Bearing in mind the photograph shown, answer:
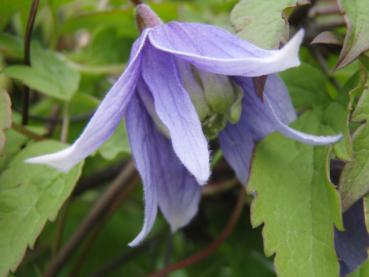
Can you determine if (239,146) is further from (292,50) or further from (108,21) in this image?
(108,21)

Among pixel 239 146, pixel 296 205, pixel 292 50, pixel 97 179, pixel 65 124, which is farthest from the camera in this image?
pixel 97 179

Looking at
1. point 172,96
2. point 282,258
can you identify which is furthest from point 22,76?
point 282,258

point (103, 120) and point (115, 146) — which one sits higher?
point (103, 120)

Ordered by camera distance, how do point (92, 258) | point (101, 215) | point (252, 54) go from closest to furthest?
point (252, 54)
point (101, 215)
point (92, 258)

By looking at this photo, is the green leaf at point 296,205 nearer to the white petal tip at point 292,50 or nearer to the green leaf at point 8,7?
the white petal tip at point 292,50

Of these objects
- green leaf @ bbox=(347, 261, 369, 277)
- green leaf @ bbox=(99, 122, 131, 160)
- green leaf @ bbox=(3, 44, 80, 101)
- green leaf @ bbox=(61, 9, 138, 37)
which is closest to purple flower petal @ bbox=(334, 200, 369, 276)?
green leaf @ bbox=(347, 261, 369, 277)

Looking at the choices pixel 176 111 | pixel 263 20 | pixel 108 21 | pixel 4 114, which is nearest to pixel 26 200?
pixel 4 114

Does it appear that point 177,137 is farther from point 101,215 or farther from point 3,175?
point 101,215

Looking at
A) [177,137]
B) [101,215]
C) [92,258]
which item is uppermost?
[177,137]
